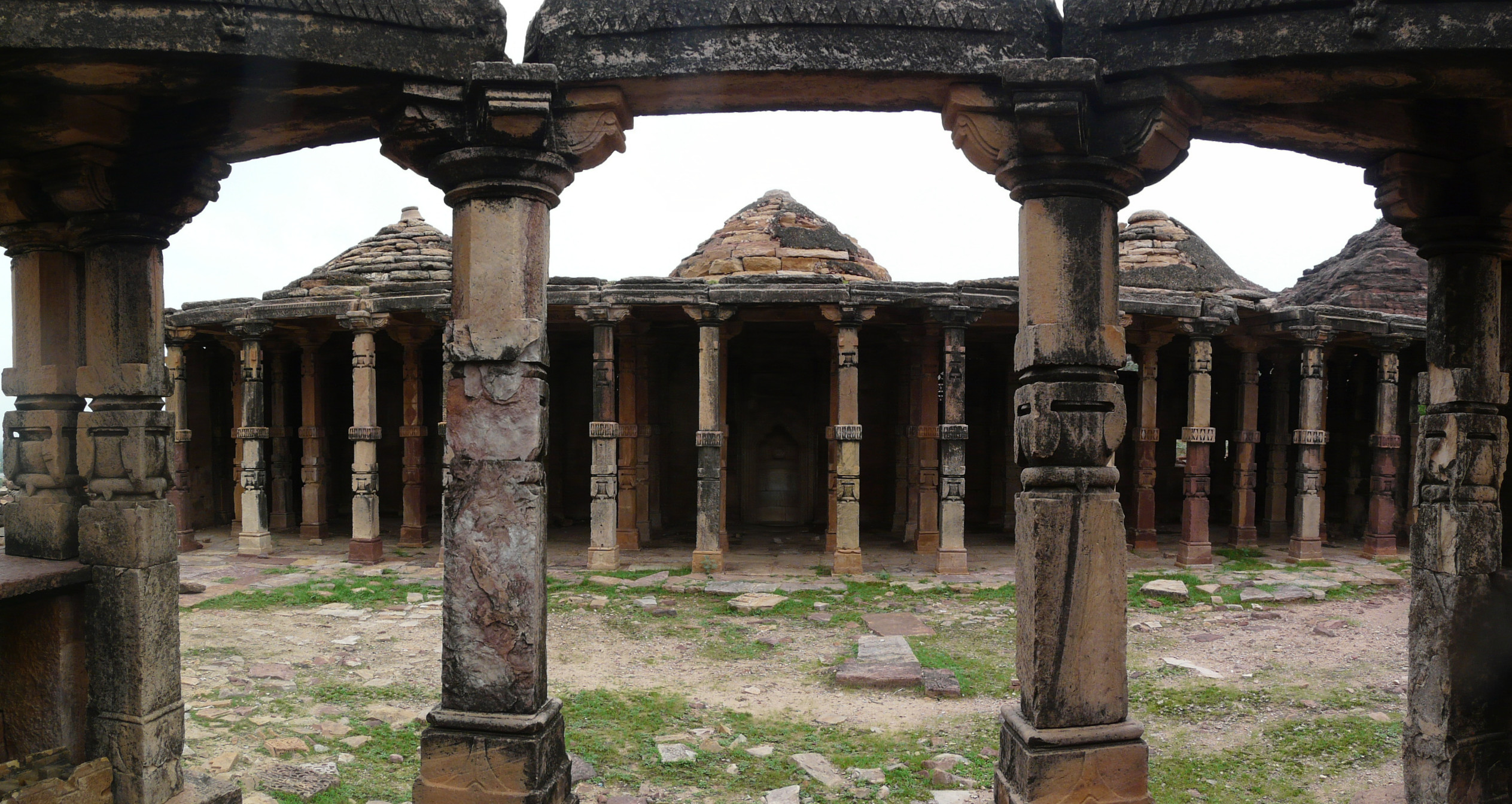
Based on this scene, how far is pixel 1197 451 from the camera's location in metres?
13.5

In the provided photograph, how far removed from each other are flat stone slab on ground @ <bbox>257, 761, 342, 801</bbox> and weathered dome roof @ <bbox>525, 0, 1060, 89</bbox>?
14.3ft

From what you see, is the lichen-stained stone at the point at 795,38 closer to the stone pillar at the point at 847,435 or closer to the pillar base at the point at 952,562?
the stone pillar at the point at 847,435

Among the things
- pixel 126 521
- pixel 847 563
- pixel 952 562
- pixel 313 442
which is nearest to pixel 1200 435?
pixel 952 562

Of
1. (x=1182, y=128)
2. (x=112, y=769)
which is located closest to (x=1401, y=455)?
(x=1182, y=128)

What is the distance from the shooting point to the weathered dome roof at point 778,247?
567 inches

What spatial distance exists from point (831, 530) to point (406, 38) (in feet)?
36.7

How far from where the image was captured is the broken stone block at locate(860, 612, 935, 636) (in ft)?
30.4

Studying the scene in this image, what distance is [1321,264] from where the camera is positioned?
20.1 m

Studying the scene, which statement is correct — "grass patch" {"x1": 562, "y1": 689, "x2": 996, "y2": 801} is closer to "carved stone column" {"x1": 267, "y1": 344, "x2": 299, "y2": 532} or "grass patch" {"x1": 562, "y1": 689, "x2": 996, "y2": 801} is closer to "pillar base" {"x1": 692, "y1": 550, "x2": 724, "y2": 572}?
"pillar base" {"x1": 692, "y1": 550, "x2": 724, "y2": 572}

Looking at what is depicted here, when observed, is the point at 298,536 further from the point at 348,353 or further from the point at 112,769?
the point at 112,769

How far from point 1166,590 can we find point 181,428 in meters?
15.3

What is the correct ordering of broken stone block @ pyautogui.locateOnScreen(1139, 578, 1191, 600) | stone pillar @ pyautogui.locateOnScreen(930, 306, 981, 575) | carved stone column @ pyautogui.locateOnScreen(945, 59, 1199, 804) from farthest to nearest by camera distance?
stone pillar @ pyautogui.locateOnScreen(930, 306, 981, 575) < broken stone block @ pyautogui.locateOnScreen(1139, 578, 1191, 600) < carved stone column @ pyautogui.locateOnScreen(945, 59, 1199, 804)

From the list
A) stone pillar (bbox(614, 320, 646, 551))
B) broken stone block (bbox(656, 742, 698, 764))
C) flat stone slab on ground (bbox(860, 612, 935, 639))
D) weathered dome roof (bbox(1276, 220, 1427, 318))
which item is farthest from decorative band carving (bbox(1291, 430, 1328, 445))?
broken stone block (bbox(656, 742, 698, 764))

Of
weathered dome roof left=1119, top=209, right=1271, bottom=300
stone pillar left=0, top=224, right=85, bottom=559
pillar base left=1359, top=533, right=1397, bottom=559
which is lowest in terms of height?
pillar base left=1359, top=533, right=1397, bottom=559
